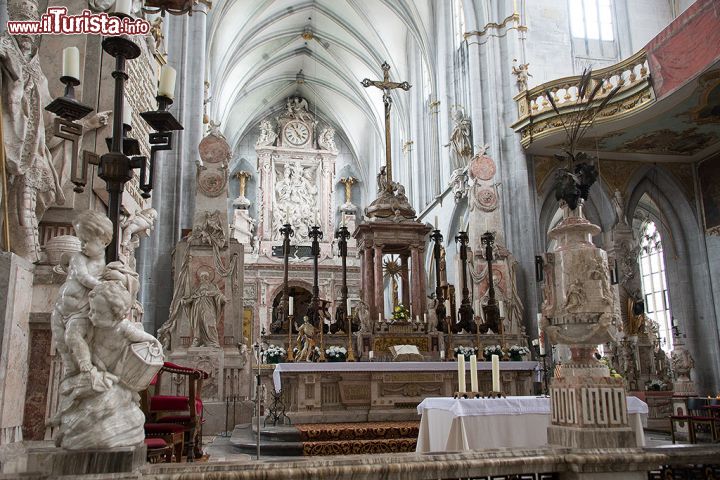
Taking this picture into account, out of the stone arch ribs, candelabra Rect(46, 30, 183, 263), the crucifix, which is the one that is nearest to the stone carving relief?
the stone arch ribs

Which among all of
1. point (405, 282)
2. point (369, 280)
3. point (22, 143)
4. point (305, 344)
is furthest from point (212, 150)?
point (22, 143)

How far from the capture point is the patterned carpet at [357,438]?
6.88 metres

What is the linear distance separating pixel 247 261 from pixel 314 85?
10.8m

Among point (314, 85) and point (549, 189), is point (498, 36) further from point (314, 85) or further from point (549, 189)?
point (314, 85)

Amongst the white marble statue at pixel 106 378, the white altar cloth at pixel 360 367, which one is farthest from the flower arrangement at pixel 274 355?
the white marble statue at pixel 106 378

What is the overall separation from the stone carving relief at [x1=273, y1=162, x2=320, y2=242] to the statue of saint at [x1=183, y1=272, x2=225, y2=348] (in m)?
16.4

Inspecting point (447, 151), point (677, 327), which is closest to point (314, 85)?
point (447, 151)

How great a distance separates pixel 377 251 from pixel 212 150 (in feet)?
14.2

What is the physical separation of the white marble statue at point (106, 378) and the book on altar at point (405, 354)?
21.0ft

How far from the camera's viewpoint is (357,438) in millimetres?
7266

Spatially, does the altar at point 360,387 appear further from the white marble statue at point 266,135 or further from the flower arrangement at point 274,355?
the white marble statue at point 266,135

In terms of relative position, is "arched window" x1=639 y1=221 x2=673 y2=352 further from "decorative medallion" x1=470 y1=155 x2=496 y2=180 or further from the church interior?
"decorative medallion" x1=470 y1=155 x2=496 y2=180

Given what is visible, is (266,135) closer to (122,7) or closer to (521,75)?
(521,75)

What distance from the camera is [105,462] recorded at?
2.90 m
